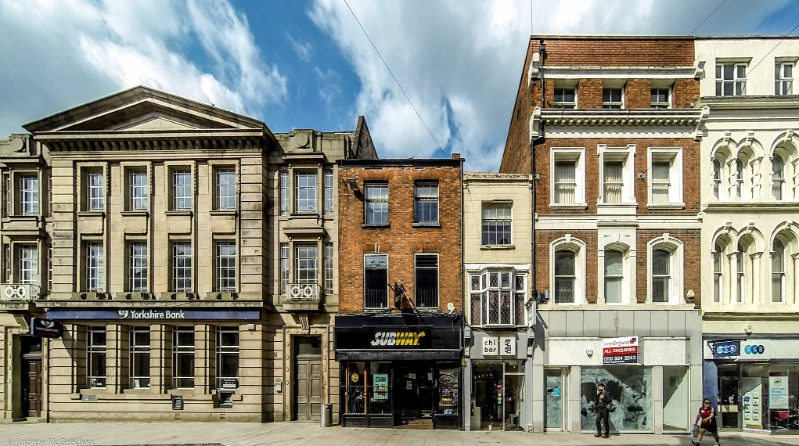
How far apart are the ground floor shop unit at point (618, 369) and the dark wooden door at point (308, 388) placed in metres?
8.75

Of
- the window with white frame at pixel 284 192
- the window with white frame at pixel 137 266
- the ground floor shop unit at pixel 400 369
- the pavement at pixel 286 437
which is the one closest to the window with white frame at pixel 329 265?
the ground floor shop unit at pixel 400 369

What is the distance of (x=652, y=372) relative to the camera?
54.1 feet

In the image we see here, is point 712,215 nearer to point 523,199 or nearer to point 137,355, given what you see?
point 523,199

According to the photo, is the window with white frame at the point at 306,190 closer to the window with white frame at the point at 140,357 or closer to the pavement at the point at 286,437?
the window with white frame at the point at 140,357

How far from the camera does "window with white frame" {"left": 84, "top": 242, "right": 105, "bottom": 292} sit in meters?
18.6

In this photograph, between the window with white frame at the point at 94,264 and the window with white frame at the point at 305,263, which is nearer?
the window with white frame at the point at 305,263

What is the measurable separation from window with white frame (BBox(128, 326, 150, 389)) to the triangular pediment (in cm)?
863

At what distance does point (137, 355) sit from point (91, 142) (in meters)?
9.30

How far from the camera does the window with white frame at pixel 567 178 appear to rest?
17.3 metres

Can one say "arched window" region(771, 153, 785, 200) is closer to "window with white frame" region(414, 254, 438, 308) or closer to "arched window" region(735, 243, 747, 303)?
"arched window" region(735, 243, 747, 303)

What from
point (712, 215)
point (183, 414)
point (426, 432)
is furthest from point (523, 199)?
point (183, 414)

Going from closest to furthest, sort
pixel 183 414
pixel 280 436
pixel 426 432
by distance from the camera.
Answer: pixel 280 436, pixel 426 432, pixel 183 414

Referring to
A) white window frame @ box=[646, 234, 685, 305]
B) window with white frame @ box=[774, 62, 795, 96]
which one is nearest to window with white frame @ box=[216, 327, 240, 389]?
white window frame @ box=[646, 234, 685, 305]

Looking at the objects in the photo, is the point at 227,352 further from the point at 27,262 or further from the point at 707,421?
the point at 707,421
